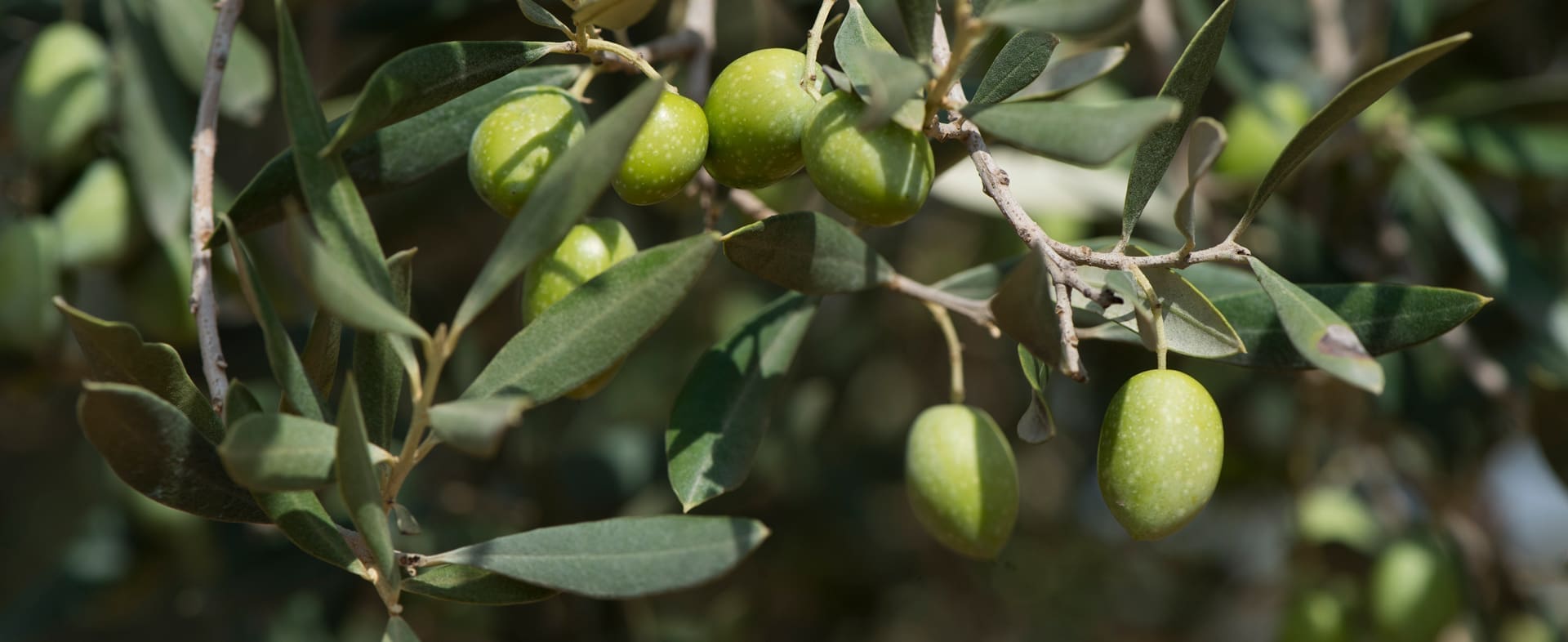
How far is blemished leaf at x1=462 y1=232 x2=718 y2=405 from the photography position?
2.45ft

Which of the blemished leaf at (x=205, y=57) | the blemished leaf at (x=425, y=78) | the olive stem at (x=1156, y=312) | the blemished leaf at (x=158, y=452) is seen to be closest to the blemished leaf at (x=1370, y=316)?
the olive stem at (x=1156, y=312)

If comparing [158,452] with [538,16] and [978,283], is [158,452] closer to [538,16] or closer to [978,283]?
[538,16]

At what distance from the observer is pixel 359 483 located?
679mm

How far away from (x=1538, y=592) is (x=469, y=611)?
6.39 ft

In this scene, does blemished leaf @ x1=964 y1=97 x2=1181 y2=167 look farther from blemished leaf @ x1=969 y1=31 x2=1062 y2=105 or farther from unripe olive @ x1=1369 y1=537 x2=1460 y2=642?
unripe olive @ x1=1369 y1=537 x2=1460 y2=642

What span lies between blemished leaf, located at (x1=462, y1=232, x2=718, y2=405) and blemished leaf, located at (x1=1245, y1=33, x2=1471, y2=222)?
0.39 meters

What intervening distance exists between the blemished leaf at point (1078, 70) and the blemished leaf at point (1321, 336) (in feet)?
0.52

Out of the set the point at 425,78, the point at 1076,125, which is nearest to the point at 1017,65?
the point at 1076,125

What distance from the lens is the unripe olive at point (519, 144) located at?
2.67 ft

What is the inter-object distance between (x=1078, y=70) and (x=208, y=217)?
0.63 meters

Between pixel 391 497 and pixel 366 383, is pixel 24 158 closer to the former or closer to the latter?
pixel 366 383

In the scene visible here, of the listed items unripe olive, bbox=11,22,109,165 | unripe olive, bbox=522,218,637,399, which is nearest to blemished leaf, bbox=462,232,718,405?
unripe olive, bbox=522,218,637,399

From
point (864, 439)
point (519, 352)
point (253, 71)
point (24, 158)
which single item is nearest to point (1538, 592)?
point (864, 439)

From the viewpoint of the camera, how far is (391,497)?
0.78 meters
